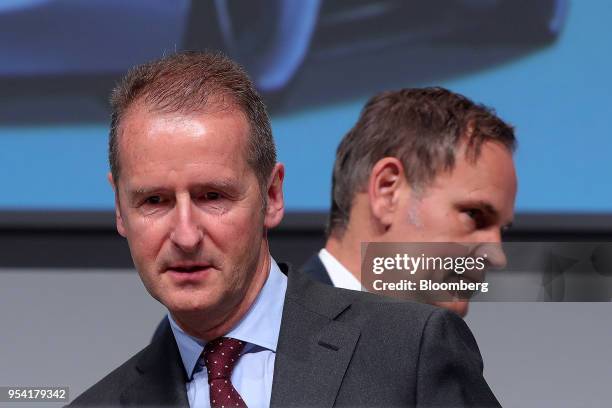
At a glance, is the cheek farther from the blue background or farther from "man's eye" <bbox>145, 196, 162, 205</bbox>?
the blue background

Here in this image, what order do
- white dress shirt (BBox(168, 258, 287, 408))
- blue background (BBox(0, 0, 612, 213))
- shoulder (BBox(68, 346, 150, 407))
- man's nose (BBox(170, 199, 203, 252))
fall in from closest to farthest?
man's nose (BBox(170, 199, 203, 252))
white dress shirt (BBox(168, 258, 287, 408))
shoulder (BBox(68, 346, 150, 407))
blue background (BBox(0, 0, 612, 213))

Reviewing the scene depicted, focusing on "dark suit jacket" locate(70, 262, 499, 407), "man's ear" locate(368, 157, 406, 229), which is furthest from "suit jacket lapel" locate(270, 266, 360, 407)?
"man's ear" locate(368, 157, 406, 229)

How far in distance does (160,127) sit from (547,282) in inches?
71.2

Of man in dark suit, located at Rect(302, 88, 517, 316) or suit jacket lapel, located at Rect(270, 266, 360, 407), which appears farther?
man in dark suit, located at Rect(302, 88, 517, 316)

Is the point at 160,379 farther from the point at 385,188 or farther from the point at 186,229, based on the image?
the point at 385,188

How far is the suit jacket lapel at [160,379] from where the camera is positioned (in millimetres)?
1662

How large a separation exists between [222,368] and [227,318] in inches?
3.1

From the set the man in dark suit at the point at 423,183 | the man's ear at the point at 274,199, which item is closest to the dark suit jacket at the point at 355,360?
the man's ear at the point at 274,199

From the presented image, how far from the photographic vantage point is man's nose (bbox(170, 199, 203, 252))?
1500 mm

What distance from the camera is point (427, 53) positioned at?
10.8 ft

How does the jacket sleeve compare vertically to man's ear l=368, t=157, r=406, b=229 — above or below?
below

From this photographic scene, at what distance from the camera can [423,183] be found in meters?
2.40

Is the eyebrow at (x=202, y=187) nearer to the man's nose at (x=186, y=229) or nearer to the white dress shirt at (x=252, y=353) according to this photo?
the man's nose at (x=186, y=229)

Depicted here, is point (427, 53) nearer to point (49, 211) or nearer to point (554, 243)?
point (554, 243)
